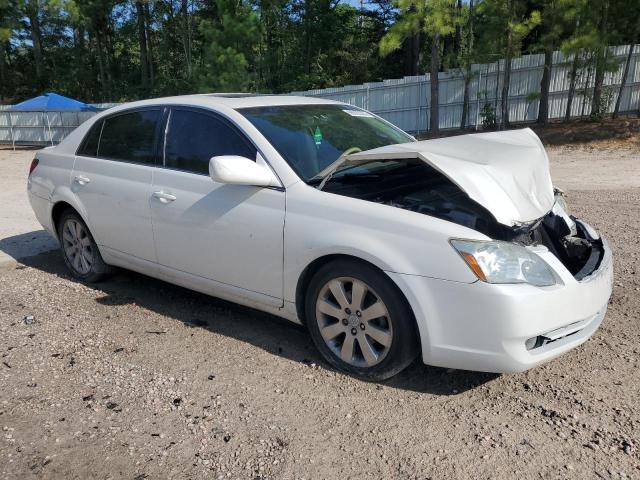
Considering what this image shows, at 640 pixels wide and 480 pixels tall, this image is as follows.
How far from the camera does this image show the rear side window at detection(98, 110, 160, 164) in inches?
182

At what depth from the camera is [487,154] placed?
12.1ft

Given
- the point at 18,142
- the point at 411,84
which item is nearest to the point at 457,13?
the point at 411,84

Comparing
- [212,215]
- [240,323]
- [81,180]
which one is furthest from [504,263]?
[81,180]

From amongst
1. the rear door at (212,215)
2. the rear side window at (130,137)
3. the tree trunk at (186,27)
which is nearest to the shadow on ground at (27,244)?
the rear side window at (130,137)

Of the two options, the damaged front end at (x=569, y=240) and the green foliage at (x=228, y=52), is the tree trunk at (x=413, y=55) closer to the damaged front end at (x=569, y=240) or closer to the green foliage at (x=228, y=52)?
the green foliage at (x=228, y=52)

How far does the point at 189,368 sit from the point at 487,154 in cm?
240

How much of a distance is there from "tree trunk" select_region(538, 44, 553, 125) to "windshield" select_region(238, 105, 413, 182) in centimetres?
1520

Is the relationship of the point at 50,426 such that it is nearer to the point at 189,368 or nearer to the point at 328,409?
the point at 189,368

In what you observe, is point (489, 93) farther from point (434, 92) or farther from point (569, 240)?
point (569, 240)

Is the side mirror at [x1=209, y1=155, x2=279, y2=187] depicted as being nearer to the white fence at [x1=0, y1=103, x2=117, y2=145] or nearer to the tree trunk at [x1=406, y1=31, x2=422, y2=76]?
the white fence at [x1=0, y1=103, x2=117, y2=145]

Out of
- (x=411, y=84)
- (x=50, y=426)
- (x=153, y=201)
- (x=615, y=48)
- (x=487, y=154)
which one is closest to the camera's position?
(x=50, y=426)

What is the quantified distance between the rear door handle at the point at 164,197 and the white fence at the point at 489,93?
55.7 ft

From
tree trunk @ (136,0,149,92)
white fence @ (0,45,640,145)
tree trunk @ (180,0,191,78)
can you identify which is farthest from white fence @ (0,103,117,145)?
tree trunk @ (136,0,149,92)

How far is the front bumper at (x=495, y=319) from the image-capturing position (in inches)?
115
